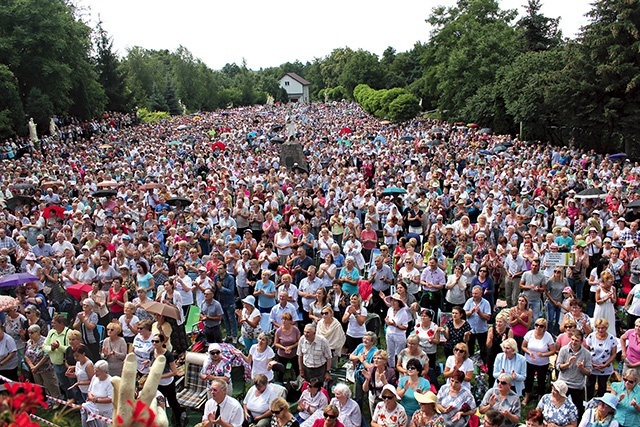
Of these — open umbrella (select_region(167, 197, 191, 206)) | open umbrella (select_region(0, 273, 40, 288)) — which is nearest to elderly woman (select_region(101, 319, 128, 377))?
open umbrella (select_region(0, 273, 40, 288))

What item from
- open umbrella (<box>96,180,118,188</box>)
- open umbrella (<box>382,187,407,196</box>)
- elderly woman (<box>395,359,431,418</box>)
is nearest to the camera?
elderly woman (<box>395,359,431,418</box>)

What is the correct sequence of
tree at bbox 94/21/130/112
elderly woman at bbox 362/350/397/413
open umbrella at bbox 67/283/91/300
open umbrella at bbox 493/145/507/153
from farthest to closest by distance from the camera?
tree at bbox 94/21/130/112, open umbrella at bbox 493/145/507/153, open umbrella at bbox 67/283/91/300, elderly woman at bbox 362/350/397/413

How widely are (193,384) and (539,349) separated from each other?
4359 millimetres

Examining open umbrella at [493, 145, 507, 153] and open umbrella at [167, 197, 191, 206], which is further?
open umbrella at [493, 145, 507, 153]

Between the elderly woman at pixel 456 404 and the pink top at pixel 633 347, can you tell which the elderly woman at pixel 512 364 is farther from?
the pink top at pixel 633 347

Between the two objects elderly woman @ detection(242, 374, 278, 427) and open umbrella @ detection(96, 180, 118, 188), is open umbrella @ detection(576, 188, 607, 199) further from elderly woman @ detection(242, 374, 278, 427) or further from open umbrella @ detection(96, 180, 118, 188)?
open umbrella @ detection(96, 180, 118, 188)

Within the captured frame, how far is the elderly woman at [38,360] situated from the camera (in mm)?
7629

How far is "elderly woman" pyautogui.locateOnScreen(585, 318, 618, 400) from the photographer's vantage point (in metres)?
6.67

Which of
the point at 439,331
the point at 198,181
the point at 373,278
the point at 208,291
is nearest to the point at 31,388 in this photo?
the point at 439,331

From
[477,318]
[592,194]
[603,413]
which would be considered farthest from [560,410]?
[592,194]

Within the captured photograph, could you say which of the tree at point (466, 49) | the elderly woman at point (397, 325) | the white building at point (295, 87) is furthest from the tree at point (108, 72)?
the white building at point (295, 87)

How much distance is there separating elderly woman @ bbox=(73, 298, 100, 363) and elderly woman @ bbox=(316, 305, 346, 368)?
3091 mm

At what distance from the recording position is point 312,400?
6.34 metres

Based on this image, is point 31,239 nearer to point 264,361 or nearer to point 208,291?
point 208,291
